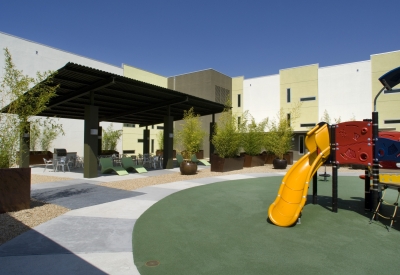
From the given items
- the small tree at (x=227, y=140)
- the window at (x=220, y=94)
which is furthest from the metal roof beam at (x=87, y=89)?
the window at (x=220, y=94)

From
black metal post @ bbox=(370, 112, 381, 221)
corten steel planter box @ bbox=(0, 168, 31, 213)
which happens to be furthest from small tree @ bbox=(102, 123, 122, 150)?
A: black metal post @ bbox=(370, 112, 381, 221)

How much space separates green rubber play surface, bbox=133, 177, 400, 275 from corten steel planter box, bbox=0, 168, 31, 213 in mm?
2692

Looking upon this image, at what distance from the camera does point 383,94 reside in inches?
857

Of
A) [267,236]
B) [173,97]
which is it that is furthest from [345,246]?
[173,97]

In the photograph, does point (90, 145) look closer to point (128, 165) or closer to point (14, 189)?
point (128, 165)

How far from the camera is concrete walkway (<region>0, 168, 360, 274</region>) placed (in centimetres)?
298

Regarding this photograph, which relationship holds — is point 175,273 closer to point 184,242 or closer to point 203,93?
point 184,242

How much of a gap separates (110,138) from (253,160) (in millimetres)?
14820

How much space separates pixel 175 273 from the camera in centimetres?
288

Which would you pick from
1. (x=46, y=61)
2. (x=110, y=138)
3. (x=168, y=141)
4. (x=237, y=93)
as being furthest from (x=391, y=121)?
(x=46, y=61)

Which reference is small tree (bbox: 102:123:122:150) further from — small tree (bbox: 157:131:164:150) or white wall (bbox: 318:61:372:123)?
white wall (bbox: 318:61:372:123)

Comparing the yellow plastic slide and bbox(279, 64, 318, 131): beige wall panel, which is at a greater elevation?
bbox(279, 64, 318, 131): beige wall panel

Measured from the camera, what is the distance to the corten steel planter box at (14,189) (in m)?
5.22

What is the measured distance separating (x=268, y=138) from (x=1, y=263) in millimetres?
16590
